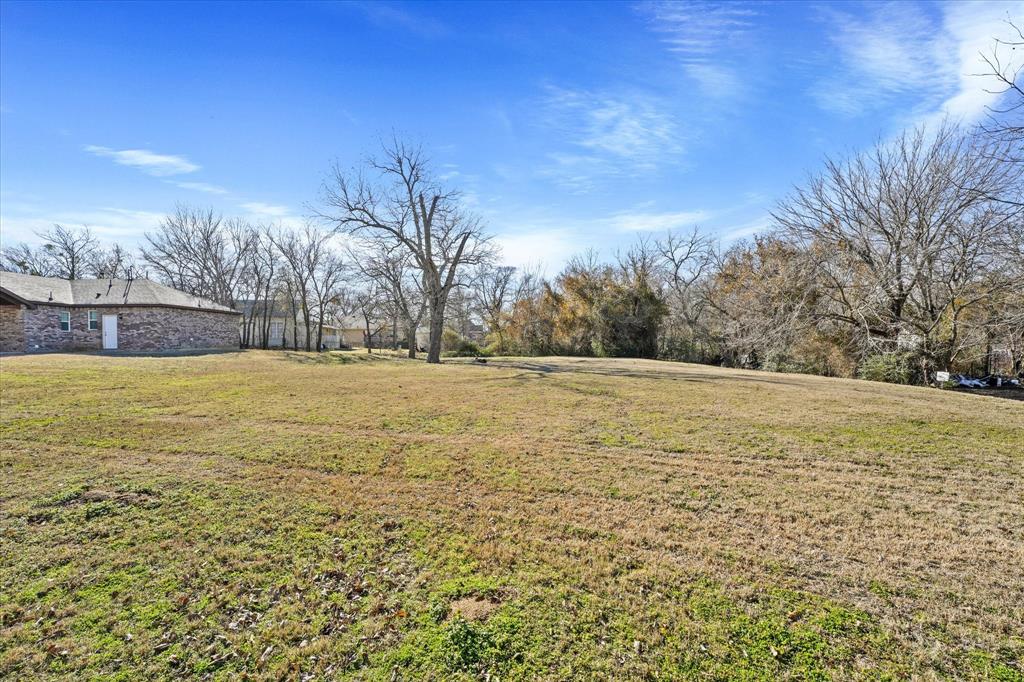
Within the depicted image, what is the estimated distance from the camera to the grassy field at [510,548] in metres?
2.51

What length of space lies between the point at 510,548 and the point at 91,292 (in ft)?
94.3

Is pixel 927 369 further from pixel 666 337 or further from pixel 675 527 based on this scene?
pixel 675 527

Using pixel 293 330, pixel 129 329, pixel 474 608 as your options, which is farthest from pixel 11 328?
pixel 474 608

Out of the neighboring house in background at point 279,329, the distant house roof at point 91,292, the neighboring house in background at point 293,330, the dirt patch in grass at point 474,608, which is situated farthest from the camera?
the neighboring house in background at point 279,329

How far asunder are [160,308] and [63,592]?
24021 millimetres

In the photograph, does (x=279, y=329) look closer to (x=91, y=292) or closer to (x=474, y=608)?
(x=91, y=292)

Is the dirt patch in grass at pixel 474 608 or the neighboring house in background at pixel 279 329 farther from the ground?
the neighboring house in background at pixel 279 329

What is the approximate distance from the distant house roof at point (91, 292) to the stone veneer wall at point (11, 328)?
72cm

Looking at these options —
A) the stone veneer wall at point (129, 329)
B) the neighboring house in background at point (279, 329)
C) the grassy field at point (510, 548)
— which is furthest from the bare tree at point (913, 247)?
the neighboring house in background at point (279, 329)

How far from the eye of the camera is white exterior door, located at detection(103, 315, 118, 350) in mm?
21244

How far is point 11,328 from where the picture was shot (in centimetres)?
1933

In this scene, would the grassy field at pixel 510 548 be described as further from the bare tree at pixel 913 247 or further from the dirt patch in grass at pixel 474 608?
the bare tree at pixel 913 247

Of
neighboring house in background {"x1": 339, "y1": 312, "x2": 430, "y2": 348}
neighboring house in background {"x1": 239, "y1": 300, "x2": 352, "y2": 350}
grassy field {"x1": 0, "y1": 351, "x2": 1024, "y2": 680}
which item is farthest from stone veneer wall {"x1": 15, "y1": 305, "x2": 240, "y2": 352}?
neighboring house in background {"x1": 339, "y1": 312, "x2": 430, "y2": 348}

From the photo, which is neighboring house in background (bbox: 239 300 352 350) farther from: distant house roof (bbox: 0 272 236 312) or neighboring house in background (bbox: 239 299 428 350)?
distant house roof (bbox: 0 272 236 312)
